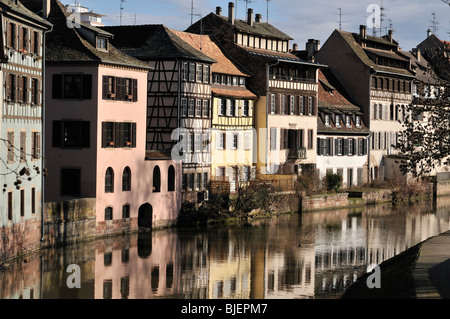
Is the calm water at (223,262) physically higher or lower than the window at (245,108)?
lower

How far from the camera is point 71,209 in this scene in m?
43.4

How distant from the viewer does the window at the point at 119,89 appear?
46.9 m

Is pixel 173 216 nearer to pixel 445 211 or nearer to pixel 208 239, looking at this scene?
pixel 208 239

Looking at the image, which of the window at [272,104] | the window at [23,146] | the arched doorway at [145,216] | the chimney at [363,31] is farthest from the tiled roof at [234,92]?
the chimney at [363,31]

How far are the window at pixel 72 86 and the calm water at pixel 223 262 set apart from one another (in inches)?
270

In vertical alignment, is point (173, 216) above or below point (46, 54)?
below

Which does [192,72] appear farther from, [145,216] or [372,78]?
[372,78]

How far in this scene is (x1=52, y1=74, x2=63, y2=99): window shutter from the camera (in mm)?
46031

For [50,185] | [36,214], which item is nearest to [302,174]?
[50,185]

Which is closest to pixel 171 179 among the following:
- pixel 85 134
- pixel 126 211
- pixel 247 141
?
pixel 126 211

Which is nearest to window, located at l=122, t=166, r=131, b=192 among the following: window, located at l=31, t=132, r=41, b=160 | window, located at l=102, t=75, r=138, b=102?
window, located at l=102, t=75, r=138, b=102

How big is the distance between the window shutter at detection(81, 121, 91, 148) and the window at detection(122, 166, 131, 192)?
9.43 feet

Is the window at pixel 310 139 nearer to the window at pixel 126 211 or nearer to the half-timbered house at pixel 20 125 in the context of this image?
the window at pixel 126 211

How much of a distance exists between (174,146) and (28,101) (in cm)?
1459
